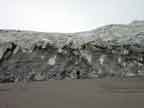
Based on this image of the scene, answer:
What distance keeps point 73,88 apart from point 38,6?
5.27 ft

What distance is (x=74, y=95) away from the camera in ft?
2.39

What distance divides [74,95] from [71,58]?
397 millimetres

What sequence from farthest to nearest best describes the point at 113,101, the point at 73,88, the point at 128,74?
the point at 128,74
the point at 73,88
the point at 113,101

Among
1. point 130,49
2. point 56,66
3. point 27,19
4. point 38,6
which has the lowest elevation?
point 56,66

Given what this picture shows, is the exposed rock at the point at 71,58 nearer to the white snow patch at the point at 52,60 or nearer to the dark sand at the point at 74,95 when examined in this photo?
the white snow patch at the point at 52,60

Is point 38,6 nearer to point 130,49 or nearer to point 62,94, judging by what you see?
point 130,49

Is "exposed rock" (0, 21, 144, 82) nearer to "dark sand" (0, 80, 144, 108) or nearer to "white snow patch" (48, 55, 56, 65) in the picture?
"white snow patch" (48, 55, 56, 65)

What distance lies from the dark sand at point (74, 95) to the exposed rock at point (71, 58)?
5.1 inches

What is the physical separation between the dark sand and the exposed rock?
0.43ft

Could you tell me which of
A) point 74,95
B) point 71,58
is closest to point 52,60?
point 71,58

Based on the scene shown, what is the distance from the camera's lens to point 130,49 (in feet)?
3.48

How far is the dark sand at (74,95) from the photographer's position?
0.65 meters

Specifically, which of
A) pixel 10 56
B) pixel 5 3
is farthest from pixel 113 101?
pixel 5 3

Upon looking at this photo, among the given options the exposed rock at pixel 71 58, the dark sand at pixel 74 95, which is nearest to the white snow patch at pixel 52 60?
the exposed rock at pixel 71 58
